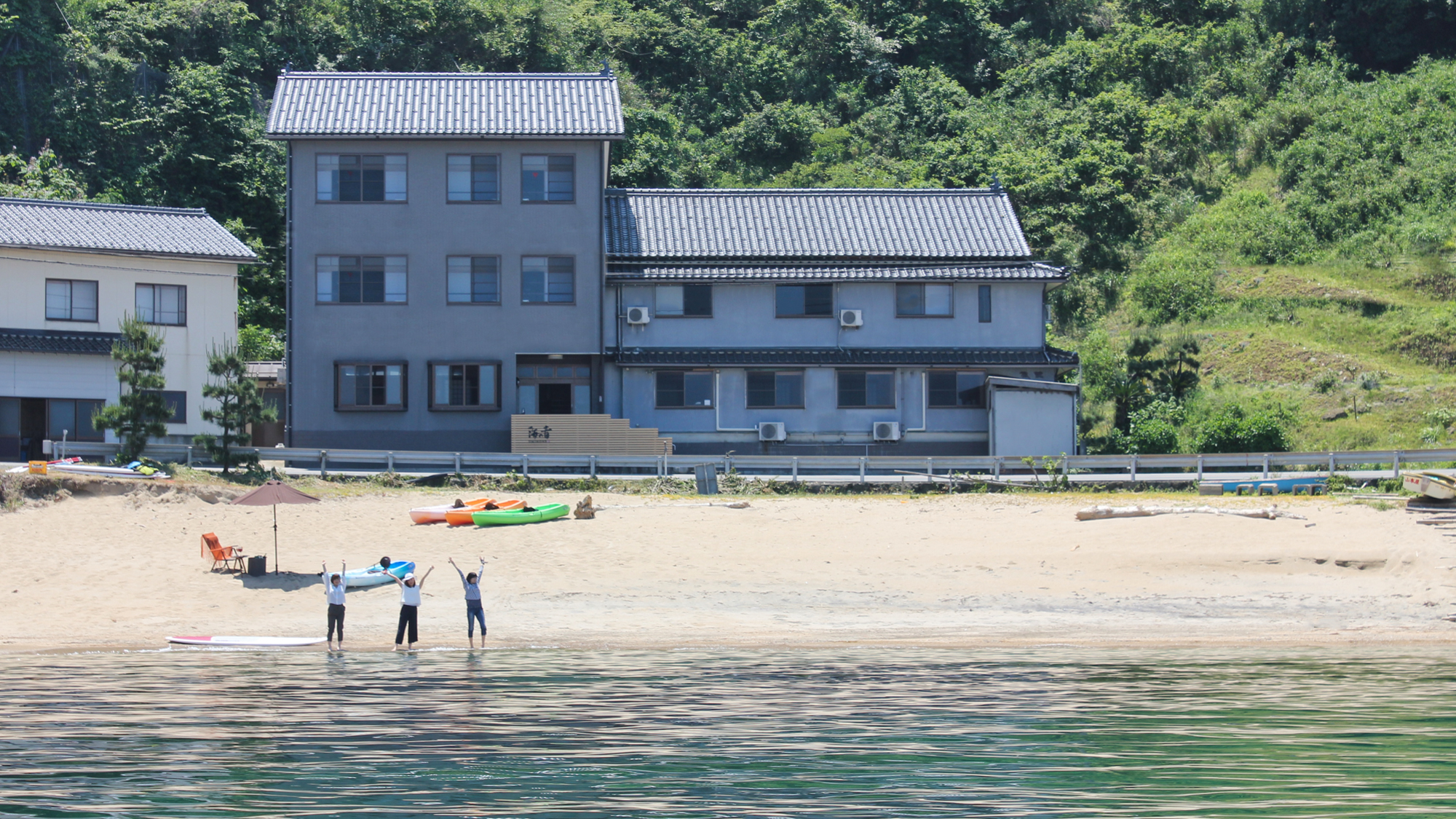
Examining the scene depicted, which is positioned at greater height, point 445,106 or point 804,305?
point 445,106

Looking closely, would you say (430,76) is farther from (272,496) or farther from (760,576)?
(760,576)

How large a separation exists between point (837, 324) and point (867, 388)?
2.32 meters

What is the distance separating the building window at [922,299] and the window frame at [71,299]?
25.2m

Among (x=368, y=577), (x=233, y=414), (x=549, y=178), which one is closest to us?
(x=368, y=577)

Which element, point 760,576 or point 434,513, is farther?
point 434,513

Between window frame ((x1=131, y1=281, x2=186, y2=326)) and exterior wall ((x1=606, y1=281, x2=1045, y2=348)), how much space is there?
13.7 m

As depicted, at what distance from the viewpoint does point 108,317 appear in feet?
138

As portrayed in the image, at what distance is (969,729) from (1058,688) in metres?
3.23

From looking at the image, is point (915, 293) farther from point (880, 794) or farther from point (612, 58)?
point (612, 58)

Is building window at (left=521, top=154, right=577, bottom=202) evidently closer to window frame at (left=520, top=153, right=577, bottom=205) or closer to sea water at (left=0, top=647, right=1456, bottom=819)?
window frame at (left=520, top=153, right=577, bottom=205)

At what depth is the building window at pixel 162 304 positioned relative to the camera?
4275 centimetres

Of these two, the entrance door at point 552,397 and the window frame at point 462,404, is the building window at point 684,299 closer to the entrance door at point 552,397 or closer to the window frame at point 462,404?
the entrance door at point 552,397

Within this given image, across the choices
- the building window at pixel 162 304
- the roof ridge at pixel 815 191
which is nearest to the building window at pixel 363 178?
the building window at pixel 162 304

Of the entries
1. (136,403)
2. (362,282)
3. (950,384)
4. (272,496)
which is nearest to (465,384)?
(362,282)
